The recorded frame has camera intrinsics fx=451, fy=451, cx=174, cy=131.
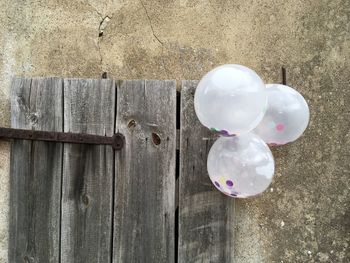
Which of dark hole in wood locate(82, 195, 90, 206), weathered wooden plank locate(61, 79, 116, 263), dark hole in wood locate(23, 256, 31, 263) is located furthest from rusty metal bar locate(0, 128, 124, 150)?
dark hole in wood locate(23, 256, 31, 263)

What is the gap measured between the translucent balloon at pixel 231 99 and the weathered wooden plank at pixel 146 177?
32 cm

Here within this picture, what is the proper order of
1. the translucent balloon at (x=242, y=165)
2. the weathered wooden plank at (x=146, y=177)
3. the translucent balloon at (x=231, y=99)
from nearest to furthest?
the translucent balloon at (x=231, y=99), the translucent balloon at (x=242, y=165), the weathered wooden plank at (x=146, y=177)

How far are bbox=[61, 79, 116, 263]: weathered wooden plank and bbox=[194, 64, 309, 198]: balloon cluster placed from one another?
45 centimetres

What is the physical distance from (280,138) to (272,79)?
343mm

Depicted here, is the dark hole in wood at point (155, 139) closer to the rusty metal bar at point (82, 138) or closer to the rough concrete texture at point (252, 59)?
the rusty metal bar at point (82, 138)

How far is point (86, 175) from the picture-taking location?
1817 millimetres

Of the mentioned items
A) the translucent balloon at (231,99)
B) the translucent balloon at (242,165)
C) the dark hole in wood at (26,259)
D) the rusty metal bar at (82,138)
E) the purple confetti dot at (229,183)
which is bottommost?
the dark hole in wood at (26,259)

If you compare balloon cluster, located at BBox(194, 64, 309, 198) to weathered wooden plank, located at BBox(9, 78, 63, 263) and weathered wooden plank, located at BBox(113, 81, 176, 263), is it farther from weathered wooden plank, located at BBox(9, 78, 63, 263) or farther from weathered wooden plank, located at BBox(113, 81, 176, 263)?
weathered wooden plank, located at BBox(9, 78, 63, 263)

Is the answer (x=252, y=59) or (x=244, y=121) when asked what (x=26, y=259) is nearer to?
(x=244, y=121)

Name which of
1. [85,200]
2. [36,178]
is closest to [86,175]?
[85,200]

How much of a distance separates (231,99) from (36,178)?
892mm

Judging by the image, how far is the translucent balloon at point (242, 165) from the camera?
1.54 meters

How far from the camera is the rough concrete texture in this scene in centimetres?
188

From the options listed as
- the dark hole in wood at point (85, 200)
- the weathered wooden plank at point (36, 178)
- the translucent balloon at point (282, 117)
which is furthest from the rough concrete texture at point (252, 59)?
the dark hole in wood at point (85, 200)
